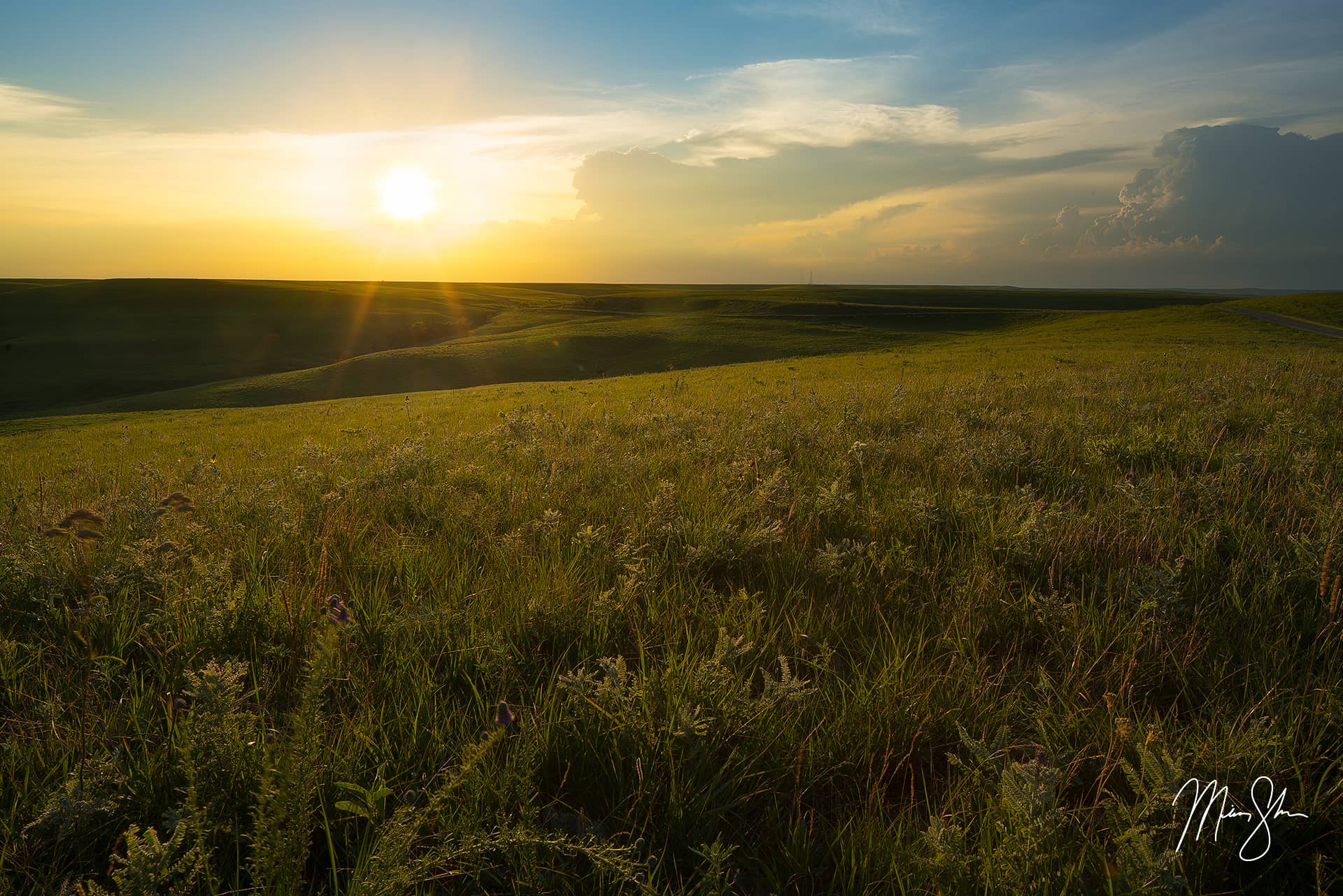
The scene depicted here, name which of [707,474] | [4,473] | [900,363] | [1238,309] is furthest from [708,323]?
[707,474]

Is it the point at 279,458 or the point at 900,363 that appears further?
the point at 900,363

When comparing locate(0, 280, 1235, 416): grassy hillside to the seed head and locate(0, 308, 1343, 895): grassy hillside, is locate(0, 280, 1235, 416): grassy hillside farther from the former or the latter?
the seed head

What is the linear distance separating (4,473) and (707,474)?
16439 mm

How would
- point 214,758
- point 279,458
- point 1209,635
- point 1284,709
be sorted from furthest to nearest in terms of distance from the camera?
1. point 279,458
2. point 1209,635
3. point 1284,709
4. point 214,758

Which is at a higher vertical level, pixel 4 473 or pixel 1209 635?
pixel 1209 635

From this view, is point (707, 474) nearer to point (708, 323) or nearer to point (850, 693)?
point (850, 693)

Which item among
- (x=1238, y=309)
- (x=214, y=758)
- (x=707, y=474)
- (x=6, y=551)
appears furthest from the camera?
(x=1238, y=309)

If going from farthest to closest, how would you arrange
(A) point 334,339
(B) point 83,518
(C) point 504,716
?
(A) point 334,339 → (B) point 83,518 → (C) point 504,716

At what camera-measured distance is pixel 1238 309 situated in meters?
57.7
